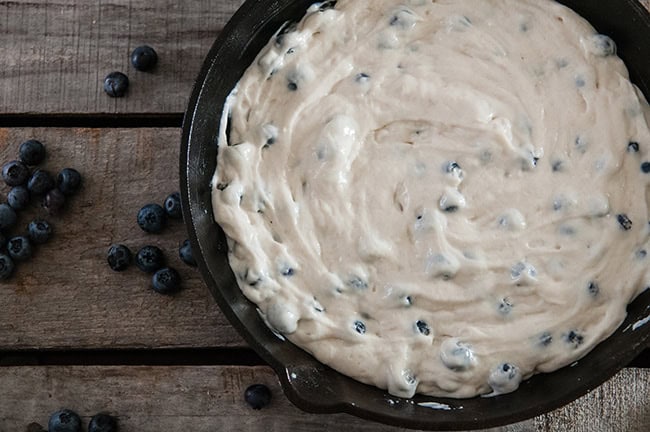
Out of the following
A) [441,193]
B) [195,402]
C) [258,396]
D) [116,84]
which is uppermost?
[441,193]

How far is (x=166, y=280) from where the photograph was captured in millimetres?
2020

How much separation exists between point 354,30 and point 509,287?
664 mm

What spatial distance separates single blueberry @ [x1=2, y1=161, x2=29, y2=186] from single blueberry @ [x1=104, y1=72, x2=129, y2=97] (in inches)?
11.6

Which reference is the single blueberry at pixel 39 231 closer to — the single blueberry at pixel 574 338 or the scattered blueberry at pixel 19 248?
the scattered blueberry at pixel 19 248

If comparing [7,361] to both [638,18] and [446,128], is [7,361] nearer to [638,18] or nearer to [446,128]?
[446,128]

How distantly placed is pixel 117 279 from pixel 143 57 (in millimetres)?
565

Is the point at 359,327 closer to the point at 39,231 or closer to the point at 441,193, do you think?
the point at 441,193

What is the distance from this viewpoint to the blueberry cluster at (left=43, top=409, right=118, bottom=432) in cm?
202

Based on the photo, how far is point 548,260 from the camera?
5.76ft

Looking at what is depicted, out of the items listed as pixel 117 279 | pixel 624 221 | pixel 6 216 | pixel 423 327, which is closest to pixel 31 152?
pixel 6 216

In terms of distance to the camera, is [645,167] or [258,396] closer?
[645,167]

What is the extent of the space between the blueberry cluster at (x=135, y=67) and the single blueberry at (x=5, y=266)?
1.61ft

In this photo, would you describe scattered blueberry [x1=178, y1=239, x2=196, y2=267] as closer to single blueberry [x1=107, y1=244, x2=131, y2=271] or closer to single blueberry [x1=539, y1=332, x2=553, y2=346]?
single blueberry [x1=107, y1=244, x2=131, y2=271]

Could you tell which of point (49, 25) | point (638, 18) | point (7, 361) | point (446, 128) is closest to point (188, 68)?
point (49, 25)
